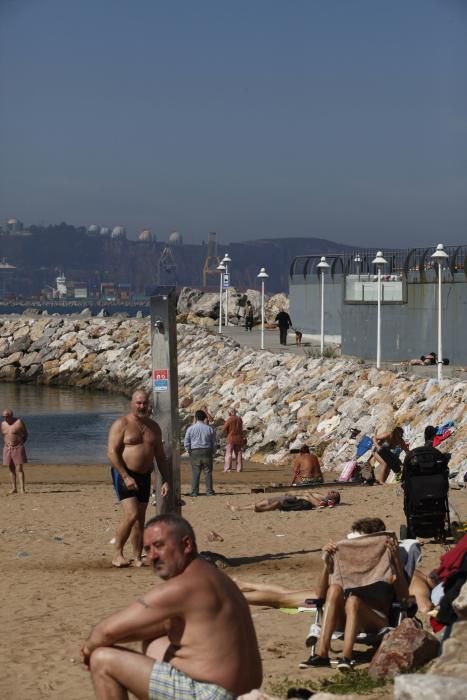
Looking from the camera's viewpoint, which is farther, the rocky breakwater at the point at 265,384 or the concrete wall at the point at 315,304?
the concrete wall at the point at 315,304

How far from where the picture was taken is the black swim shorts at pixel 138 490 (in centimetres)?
1067

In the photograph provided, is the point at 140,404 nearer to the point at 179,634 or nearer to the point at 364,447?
the point at 179,634

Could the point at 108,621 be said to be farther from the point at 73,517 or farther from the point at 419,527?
the point at 73,517

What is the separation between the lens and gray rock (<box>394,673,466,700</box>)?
202 inches

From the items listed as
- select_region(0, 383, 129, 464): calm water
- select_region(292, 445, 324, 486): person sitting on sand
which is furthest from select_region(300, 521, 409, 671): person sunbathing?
select_region(0, 383, 129, 464): calm water

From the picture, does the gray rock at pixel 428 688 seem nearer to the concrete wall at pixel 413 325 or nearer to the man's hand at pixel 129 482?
the man's hand at pixel 129 482

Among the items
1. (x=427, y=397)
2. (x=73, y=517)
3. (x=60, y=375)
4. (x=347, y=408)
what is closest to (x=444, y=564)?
(x=73, y=517)

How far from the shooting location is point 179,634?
17.7ft

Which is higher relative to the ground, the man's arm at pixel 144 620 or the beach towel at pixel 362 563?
the man's arm at pixel 144 620

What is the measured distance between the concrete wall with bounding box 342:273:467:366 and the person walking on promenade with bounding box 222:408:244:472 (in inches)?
332

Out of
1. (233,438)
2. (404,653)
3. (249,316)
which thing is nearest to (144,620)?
(404,653)

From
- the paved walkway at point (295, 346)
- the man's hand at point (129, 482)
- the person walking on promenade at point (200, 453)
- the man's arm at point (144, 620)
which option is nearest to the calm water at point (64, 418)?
the paved walkway at point (295, 346)

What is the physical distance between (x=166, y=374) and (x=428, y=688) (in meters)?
6.28

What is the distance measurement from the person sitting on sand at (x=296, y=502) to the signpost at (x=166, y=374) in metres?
2.98
